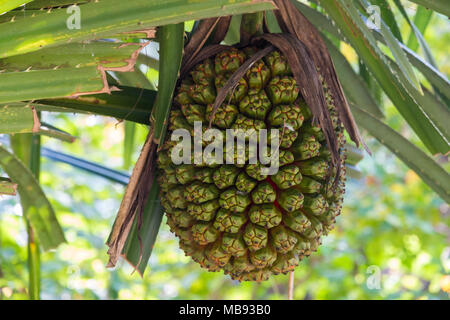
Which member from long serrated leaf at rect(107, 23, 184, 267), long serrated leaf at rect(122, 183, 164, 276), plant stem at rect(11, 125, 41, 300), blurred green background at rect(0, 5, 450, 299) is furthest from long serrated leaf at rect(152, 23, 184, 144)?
blurred green background at rect(0, 5, 450, 299)

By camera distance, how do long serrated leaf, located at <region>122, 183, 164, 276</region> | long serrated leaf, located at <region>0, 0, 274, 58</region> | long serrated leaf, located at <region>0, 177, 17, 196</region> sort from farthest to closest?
long serrated leaf, located at <region>122, 183, 164, 276</region> → long serrated leaf, located at <region>0, 177, 17, 196</region> → long serrated leaf, located at <region>0, 0, 274, 58</region>

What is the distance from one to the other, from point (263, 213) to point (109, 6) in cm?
32

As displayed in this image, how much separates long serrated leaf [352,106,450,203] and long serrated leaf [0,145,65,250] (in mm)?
598

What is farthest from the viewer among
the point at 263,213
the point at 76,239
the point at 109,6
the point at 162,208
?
the point at 76,239

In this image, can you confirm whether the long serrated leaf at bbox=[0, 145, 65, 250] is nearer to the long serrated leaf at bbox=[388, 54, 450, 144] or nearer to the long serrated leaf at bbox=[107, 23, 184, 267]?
the long serrated leaf at bbox=[107, 23, 184, 267]

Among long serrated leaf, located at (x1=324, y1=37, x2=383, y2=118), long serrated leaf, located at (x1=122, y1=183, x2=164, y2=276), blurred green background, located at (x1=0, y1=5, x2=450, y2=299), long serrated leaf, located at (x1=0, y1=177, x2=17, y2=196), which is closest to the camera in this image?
long serrated leaf, located at (x1=0, y1=177, x2=17, y2=196)

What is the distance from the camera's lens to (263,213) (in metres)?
0.61

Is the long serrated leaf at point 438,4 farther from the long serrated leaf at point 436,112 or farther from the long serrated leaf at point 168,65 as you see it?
the long serrated leaf at point 168,65

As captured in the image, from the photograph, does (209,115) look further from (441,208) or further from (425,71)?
(441,208)

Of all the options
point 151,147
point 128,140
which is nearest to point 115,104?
point 151,147

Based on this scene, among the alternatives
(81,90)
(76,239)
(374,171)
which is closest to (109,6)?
(81,90)

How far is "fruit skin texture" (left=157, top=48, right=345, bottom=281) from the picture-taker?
62 cm

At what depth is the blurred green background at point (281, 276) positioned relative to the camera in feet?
6.56

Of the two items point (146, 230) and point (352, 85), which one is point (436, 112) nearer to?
point (352, 85)
